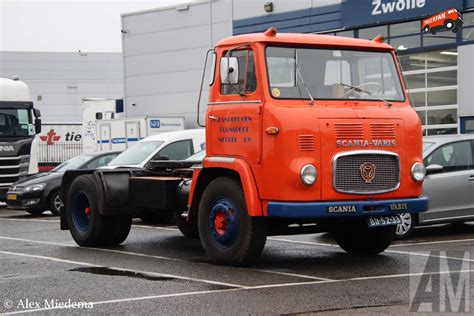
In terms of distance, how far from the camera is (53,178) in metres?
19.8

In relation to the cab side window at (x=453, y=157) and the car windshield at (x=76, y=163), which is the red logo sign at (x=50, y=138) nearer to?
the car windshield at (x=76, y=163)

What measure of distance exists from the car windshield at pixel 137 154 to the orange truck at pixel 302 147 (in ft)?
14.9

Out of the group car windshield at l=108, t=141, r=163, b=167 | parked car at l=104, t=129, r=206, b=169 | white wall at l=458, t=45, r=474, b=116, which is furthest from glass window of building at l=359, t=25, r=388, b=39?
car windshield at l=108, t=141, r=163, b=167

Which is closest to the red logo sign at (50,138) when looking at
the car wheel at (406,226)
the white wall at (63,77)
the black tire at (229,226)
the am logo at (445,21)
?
the am logo at (445,21)

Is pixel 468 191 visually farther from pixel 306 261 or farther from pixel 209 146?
Answer: pixel 209 146

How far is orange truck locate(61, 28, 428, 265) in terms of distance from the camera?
9.49m

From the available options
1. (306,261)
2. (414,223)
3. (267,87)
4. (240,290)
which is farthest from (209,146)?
(414,223)

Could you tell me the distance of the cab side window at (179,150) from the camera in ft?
53.7

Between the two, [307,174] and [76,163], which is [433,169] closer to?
[307,174]

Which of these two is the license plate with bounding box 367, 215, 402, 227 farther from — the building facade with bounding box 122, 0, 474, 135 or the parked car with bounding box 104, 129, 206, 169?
the building facade with bounding box 122, 0, 474, 135

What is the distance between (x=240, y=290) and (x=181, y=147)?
8.44m

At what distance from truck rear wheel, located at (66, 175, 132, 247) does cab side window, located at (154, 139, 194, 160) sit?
Answer: 357 centimetres

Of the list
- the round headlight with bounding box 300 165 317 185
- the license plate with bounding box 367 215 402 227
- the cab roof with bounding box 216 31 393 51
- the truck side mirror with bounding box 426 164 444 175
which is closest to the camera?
the round headlight with bounding box 300 165 317 185

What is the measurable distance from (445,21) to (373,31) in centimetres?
356
